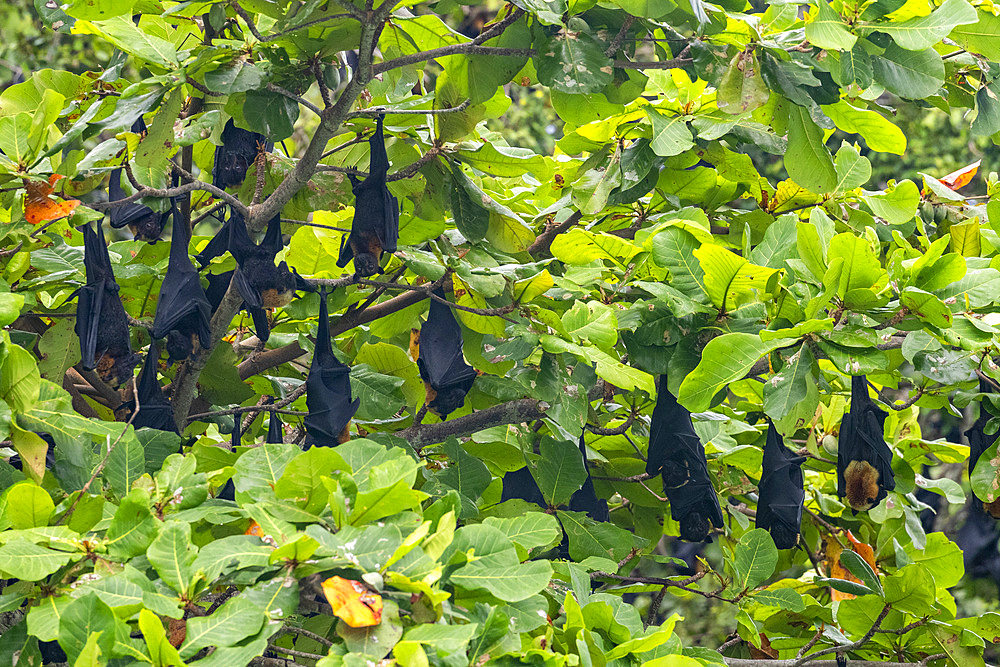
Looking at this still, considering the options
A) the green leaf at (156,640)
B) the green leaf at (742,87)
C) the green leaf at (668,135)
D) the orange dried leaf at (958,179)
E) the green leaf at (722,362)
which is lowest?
the orange dried leaf at (958,179)

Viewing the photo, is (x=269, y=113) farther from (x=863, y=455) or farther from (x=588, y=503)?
(x=863, y=455)

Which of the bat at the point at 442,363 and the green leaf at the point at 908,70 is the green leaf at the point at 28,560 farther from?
the green leaf at the point at 908,70

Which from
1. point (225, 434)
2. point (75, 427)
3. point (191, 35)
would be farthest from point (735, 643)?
point (191, 35)

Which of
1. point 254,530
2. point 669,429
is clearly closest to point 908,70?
point 669,429

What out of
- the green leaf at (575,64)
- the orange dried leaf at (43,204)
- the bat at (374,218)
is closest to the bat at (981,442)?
the green leaf at (575,64)

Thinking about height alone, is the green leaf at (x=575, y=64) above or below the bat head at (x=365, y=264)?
above

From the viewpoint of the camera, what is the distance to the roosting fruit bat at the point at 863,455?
228 cm

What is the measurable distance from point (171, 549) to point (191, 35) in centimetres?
150

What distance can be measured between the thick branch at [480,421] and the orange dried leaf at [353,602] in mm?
1075

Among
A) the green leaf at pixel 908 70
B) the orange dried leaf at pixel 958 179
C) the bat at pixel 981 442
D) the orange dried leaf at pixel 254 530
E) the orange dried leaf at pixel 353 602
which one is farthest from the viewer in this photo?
the orange dried leaf at pixel 958 179

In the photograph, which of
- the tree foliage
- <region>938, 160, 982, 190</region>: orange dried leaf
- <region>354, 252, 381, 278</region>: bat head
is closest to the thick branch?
the tree foliage

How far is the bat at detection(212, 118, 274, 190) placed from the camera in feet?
7.99

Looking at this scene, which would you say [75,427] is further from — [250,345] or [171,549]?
[250,345]

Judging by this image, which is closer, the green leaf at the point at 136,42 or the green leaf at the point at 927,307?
the green leaf at the point at 927,307
